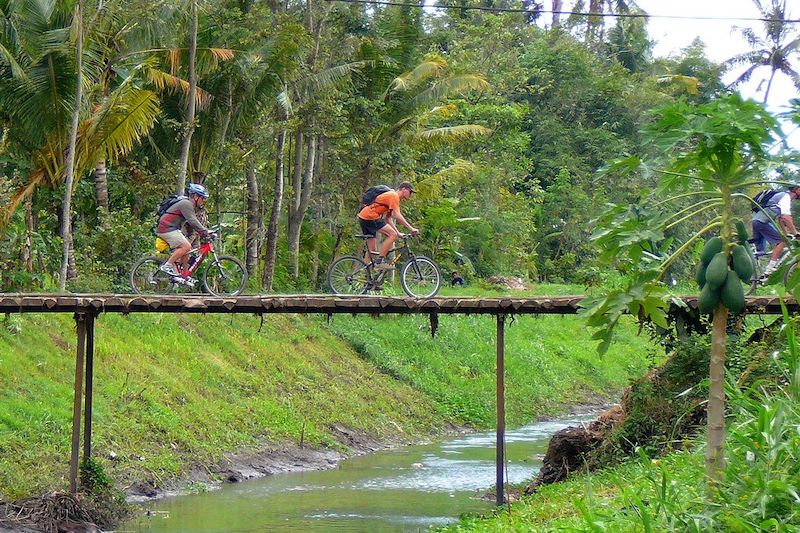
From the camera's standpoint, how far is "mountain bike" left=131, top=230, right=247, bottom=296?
14.9 metres

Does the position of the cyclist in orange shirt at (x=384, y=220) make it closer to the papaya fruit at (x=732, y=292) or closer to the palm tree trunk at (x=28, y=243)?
the palm tree trunk at (x=28, y=243)

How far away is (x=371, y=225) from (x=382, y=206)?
0.41 m

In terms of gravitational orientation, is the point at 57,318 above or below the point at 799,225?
below

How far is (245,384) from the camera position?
20750 mm

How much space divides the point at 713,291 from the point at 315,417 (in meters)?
15.8

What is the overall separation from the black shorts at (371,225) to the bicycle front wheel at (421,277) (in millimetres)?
585

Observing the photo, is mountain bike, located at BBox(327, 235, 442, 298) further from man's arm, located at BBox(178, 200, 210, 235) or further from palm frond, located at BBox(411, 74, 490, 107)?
palm frond, located at BBox(411, 74, 490, 107)

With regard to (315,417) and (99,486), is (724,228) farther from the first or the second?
(315,417)

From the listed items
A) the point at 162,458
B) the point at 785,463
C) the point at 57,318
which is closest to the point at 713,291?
the point at 785,463

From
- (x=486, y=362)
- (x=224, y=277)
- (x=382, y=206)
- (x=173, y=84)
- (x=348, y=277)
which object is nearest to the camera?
(x=382, y=206)

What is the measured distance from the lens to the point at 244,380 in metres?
20.9

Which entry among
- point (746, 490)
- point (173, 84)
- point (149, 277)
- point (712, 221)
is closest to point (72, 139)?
point (173, 84)

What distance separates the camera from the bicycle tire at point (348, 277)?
48.6 feet

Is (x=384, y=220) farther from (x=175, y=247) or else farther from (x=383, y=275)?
(x=175, y=247)
